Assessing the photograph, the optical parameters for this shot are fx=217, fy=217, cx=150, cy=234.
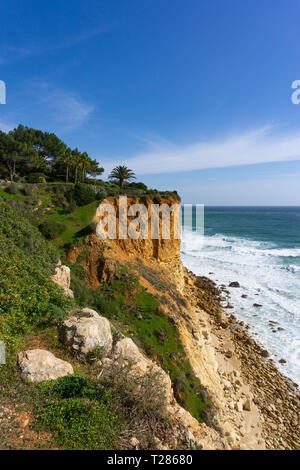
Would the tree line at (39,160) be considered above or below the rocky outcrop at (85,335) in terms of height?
above

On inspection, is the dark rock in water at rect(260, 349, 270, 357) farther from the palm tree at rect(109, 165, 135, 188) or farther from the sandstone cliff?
the palm tree at rect(109, 165, 135, 188)

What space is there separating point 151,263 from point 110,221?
6.63 metres

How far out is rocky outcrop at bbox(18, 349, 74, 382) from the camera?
621 centimetres

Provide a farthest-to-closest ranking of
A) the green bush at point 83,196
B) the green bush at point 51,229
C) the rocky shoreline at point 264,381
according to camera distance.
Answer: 1. the green bush at point 83,196
2. the green bush at point 51,229
3. the rocky shoreline at point 264,381

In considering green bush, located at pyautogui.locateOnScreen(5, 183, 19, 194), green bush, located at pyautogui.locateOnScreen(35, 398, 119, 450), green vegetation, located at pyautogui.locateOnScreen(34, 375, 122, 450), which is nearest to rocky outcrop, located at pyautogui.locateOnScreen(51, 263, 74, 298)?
green vegetation, located at pyautogui.locateOnScreen(34, 375, 122, 450)

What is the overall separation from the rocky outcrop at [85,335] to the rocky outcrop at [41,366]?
2.52 feet

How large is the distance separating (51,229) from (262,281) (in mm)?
29784

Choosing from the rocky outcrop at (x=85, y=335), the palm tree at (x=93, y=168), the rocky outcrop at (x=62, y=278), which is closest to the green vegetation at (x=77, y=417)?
the rocky outcrop at (x=85, y=335)

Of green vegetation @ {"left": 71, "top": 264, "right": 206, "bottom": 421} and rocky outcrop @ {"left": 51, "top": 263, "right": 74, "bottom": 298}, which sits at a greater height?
rocky outcrop @ {"left": 51, "top": 263, "right": 74, "bottom": 298}

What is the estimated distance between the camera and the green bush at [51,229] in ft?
66.9

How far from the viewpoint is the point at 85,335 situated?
24.8ft

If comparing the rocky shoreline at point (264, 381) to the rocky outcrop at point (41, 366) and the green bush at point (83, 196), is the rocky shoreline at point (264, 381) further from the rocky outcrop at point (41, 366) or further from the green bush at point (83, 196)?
the green bush at point (83, 196)

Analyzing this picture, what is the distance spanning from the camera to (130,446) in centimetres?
485
